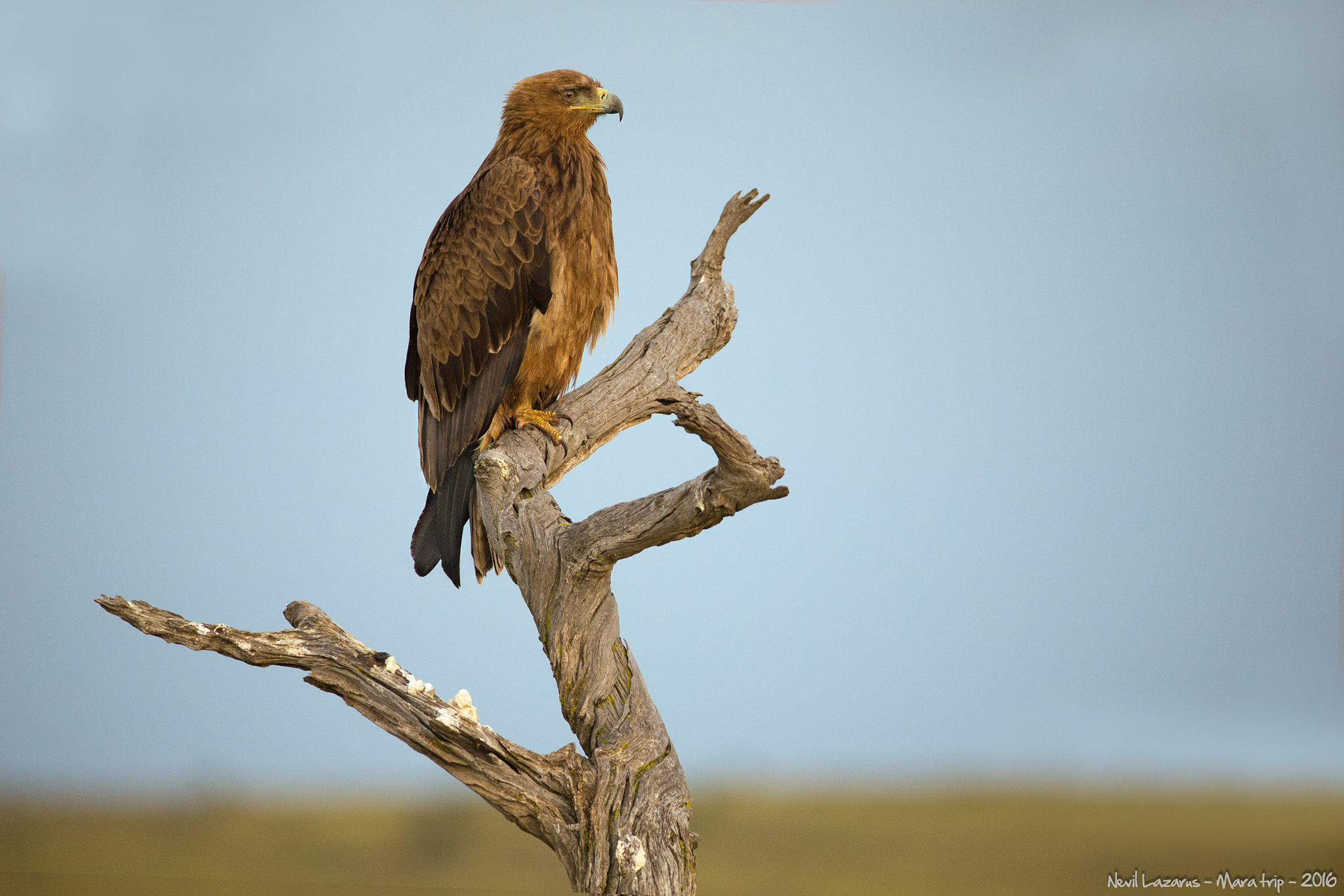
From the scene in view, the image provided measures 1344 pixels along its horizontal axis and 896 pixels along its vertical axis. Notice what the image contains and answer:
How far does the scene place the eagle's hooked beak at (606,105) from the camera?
3424mm

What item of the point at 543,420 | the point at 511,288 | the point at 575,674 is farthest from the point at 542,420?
the point at 575,674

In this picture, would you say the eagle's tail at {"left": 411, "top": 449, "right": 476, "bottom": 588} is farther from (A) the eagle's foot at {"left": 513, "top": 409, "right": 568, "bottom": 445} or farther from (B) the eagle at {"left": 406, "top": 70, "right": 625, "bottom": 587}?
(A) the eagle's foot at {"left": 513, "top": 409, "right": 568, "bottom": 445}

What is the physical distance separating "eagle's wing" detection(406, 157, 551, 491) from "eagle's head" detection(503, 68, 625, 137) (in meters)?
0.21

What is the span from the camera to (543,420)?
11.2 feet

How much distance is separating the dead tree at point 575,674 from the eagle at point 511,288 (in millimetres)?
333

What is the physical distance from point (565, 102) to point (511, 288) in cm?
67

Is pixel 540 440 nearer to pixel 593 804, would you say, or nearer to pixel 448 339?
pixel 448 339

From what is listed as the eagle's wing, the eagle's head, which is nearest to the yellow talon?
the eagle's wing

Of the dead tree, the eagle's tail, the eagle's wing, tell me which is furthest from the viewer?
the eagle's tail

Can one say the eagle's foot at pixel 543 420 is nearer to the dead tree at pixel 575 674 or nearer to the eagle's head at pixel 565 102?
the dead tree at pixel 575 674

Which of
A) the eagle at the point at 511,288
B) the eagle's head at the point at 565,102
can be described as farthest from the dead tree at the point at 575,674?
the eagle's head at the point at 565,102

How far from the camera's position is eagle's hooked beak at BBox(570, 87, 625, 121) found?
11.2ft

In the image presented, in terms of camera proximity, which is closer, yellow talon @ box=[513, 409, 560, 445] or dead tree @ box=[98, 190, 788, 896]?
dead tree @ box=[98, 190, 788, 896]

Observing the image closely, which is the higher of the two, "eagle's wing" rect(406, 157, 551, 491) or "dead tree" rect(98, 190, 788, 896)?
"eagle's wing" rect(406, 157, 551, 491)
